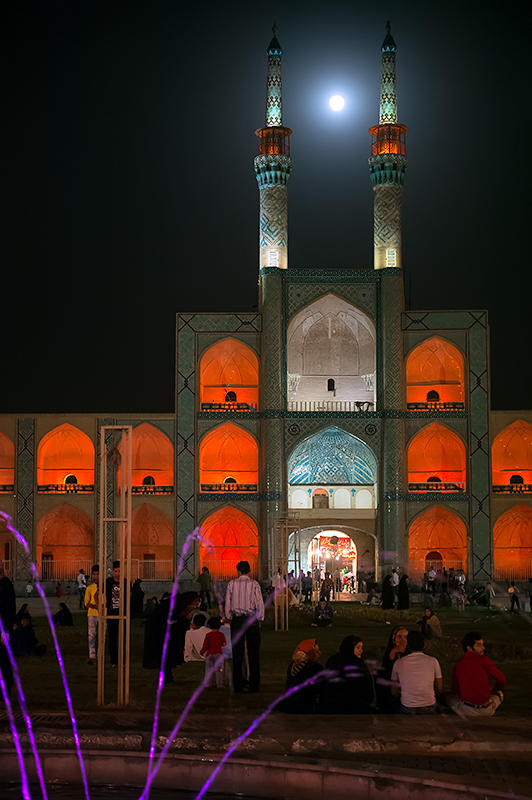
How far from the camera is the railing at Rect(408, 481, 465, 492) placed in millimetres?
33844

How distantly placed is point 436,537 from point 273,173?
12980 millimetres

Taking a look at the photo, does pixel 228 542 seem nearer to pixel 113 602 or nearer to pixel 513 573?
pixel 513 573

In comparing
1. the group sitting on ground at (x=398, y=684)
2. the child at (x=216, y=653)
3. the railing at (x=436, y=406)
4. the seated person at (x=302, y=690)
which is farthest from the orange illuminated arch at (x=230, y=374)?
the group sitting on ground at (x=398, y=684)

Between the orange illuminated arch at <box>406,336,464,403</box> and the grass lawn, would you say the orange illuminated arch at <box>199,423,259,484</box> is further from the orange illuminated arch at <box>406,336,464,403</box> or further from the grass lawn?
the grass lawn

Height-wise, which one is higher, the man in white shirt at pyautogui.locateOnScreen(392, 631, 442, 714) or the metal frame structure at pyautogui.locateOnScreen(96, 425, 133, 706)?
the metal frame structure at pyautogui.locateOnScreen(96, 425, 133, 706)

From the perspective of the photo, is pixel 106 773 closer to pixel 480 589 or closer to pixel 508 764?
pixel 508 764

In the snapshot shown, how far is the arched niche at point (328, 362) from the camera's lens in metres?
36.6

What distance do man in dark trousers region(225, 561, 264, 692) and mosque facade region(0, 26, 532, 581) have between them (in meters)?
22.2

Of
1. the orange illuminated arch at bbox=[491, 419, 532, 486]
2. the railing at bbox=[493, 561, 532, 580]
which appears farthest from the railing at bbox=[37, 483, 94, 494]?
the orange illuminated arch at bbox=[491, 419, 532, 486]

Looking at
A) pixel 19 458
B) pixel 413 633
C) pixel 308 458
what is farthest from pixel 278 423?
pixel 413 633

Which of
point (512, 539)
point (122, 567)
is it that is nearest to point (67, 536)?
point (512, 539)

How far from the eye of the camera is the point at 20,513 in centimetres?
3472

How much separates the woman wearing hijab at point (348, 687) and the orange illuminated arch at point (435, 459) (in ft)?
90.6

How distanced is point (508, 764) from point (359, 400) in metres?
30.2
